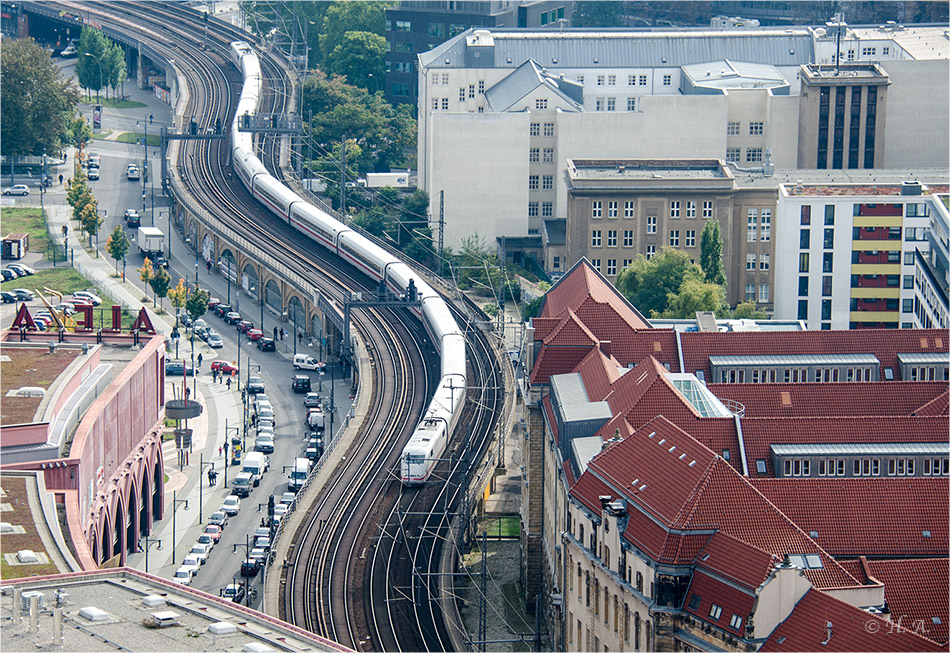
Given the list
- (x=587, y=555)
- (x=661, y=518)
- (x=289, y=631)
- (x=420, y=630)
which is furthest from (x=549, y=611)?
(x=289, y=631)

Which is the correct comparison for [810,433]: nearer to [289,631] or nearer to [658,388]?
[658,388]

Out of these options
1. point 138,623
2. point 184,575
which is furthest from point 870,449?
point 184,575

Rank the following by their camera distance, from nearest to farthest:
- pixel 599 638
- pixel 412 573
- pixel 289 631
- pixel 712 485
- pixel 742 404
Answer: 1. pixel 289 631
2. pixel 712 485
3. pixel 599 638
4. pixel 742 404
5. pixel 412 573

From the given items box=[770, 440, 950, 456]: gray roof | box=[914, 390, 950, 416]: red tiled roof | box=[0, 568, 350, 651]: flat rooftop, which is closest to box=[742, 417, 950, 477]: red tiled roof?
box=[770, 440, 950, 456]: gray roof

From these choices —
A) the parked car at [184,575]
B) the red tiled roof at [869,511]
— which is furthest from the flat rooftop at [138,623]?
the parked car at [184,575]

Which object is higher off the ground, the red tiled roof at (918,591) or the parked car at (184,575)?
the red tiled roof at (918,591)

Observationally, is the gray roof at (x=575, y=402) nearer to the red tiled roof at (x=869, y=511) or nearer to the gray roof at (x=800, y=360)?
the gray roof at (x=800, y=360)
